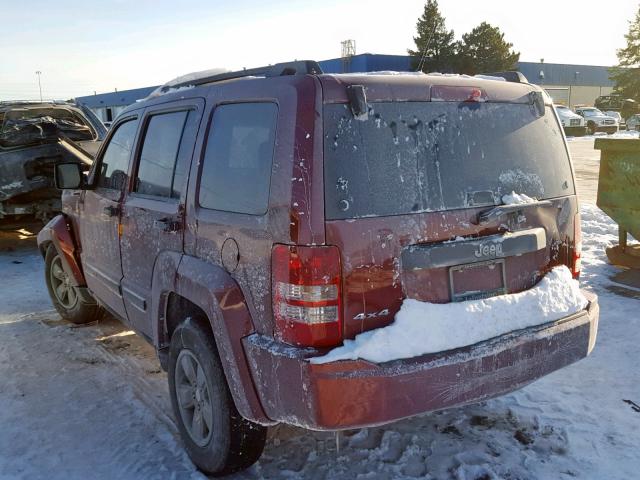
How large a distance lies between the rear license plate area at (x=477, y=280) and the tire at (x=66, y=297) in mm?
3683

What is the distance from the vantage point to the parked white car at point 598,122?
112 feet

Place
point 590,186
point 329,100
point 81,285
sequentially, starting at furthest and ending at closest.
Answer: point 590,186, point 81,285, point 329,100

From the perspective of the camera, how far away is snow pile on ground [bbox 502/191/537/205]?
2.87 m

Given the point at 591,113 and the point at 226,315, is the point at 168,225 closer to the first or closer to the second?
the point at 226,315

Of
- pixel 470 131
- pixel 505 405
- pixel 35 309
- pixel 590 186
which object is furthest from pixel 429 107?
pixel 590 186

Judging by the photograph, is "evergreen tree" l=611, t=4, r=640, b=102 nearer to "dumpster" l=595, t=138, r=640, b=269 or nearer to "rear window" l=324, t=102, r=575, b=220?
"dumpster" l=595, t=138, r=640, b=269

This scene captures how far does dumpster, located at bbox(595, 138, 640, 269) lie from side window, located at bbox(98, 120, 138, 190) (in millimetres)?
4970

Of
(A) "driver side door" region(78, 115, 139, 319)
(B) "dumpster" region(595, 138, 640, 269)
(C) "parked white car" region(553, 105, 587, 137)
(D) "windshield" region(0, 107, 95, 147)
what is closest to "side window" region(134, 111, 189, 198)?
(A) "driver side door" region(78, 115, 139, 319)

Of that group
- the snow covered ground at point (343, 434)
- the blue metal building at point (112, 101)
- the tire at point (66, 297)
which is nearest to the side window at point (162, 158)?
the snow covered ground at point (343, 434)

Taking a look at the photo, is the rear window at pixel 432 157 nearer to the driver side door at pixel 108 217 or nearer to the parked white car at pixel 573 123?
the driver side door at pixel 108 217

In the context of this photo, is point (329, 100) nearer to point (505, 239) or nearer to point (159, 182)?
point (505, 239)

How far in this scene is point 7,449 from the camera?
335 centimetres

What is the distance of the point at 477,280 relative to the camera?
2754 millimetres

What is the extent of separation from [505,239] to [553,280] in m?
0.43
